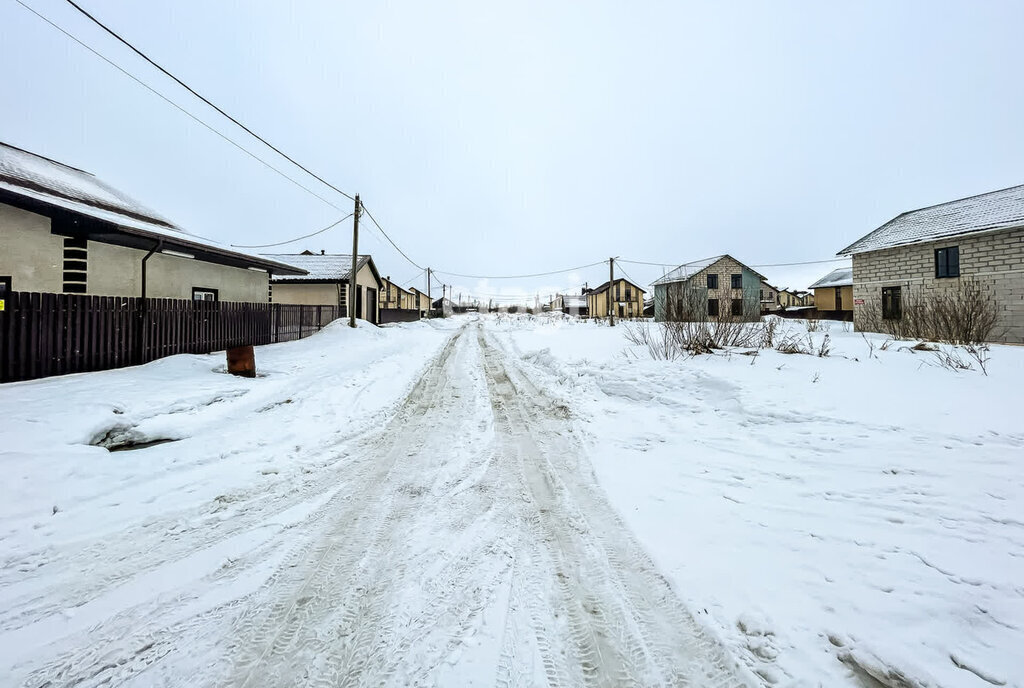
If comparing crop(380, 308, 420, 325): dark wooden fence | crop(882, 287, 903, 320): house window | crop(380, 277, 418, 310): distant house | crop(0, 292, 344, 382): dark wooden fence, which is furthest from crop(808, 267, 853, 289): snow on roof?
crop(380, 277, 418, 310): distant house

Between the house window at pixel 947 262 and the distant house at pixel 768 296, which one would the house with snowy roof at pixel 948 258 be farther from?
the distant house at pixel 768 296

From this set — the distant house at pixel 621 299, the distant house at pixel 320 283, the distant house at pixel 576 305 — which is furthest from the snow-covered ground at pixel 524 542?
the distant house at pixel 576 305

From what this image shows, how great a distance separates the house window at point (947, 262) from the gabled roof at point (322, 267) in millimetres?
31257

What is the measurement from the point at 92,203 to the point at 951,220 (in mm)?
35476

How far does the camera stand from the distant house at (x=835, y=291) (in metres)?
40.4

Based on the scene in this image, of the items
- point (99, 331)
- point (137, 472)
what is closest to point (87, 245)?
point (99, 331)

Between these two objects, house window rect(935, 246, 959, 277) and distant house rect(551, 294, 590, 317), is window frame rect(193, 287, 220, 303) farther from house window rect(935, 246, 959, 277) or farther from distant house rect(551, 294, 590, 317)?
distant house rect(551, 294, 590, 317)

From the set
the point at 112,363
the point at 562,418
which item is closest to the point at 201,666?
the point at 562,418

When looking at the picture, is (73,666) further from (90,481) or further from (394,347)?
(394,347)

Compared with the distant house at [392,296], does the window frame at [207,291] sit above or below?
below

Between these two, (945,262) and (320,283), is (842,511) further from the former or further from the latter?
(320,283)

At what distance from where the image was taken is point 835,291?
138 ft

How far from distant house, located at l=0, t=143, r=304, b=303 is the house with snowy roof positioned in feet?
89.7

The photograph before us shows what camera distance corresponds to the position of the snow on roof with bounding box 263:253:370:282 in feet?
82.5
